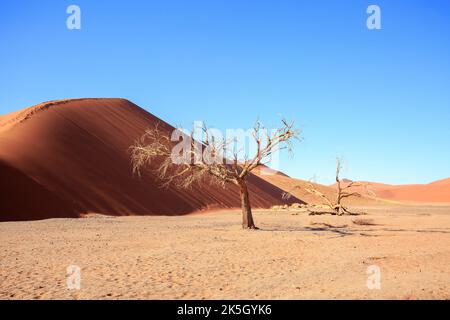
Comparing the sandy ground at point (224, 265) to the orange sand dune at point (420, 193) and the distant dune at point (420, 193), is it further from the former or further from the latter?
the orange sand dune at point (420, 193)

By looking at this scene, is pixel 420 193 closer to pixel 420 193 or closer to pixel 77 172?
pixel 420 193

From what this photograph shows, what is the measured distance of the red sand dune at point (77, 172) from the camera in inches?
1141

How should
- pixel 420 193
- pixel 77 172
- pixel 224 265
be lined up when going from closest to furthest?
1. pixel 224 265
2. pixel 77 172
3. pixel 420 193

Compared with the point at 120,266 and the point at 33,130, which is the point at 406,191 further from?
the point at 120,266

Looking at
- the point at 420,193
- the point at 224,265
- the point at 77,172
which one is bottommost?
the point at 420,193

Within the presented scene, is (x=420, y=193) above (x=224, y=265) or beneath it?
beneath

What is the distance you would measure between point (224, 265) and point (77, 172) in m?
26.4

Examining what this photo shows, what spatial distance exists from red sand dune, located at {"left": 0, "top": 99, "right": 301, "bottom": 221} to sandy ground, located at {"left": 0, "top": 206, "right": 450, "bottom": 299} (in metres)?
12.7

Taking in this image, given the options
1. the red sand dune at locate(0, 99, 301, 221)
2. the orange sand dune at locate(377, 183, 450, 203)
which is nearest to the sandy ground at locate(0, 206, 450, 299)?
the red sand dune at locate(0, 99, 301, 221)

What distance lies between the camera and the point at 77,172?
33.9 metres

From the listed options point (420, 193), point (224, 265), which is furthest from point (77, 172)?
point (420, 193)

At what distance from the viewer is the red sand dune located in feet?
95.1
